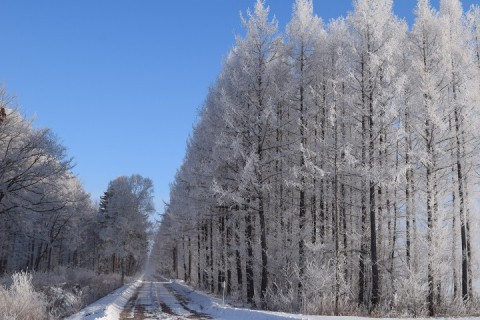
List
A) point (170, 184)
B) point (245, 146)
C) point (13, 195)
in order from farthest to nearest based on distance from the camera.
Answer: point (170, 184), point (13, 195), point (245, 146)

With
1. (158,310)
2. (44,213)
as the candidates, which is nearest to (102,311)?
(158,310)

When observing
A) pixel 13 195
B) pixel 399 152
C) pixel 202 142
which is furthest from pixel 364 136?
pixel 13 195

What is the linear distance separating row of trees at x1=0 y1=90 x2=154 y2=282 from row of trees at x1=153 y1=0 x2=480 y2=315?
7.66 meters

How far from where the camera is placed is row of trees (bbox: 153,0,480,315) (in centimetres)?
1494

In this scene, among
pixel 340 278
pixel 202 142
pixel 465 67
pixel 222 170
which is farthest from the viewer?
pixel 202 142

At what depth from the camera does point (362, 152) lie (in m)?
15.5

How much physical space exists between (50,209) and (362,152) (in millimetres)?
15458

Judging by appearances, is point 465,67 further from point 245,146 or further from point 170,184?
point 170,184

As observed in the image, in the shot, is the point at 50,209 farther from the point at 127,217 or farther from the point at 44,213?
the point at 127,217

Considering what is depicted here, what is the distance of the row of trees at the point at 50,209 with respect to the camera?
19688mm

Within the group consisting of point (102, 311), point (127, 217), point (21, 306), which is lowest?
point (102, 311)

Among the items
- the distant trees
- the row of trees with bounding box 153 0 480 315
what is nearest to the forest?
the distant trees

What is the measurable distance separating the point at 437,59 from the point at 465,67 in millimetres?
1589

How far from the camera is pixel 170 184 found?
44000 millimetres
